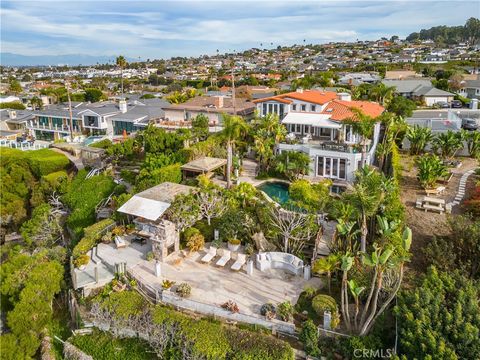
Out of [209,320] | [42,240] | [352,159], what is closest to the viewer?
[209,320]

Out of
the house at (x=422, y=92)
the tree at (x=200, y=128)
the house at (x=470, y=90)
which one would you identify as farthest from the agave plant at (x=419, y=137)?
the house at (x=470, y=90)

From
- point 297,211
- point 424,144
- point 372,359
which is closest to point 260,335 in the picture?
point 372,359

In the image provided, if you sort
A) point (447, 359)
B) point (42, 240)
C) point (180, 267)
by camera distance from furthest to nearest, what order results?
point (42, 240) → point (180, 267) → point (447, 359)

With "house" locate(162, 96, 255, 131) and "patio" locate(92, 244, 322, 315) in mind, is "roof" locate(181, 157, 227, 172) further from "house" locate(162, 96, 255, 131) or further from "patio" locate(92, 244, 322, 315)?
"house" locate(162, 96, 255, 131)

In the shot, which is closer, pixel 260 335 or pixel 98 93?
pixel 260 335

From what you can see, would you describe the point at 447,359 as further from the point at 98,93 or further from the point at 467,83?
the point at 98,93
